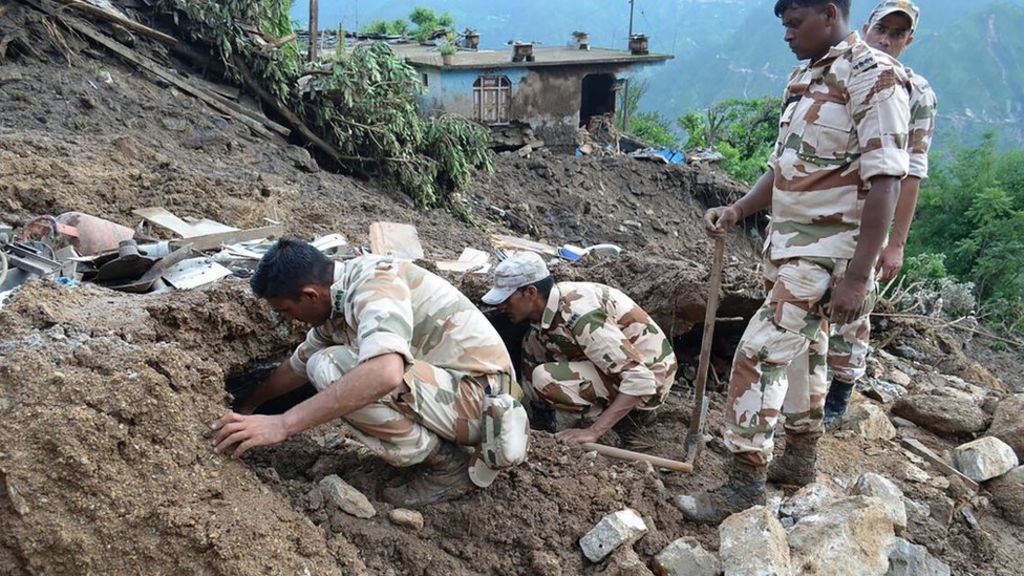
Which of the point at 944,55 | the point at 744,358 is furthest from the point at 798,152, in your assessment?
the point at 944,55

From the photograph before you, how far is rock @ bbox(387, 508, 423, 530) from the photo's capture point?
8.61ft

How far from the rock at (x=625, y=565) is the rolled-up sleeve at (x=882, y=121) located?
1.49 metres

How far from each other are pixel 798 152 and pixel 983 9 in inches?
3334

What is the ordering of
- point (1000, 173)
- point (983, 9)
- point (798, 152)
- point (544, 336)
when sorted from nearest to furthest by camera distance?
point (798, 152) → point (544, 336) → point (1000, 173) → point (983, 9)

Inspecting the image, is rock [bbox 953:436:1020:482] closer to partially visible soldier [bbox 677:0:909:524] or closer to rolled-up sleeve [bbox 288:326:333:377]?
partially visible soldier [bbox 677:0:909:524]

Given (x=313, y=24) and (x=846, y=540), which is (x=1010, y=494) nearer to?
(x=846, y=540)

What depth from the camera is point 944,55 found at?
66500 mm

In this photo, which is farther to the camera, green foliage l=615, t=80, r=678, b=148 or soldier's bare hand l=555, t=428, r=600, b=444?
green foliage l=615, t=80, r=678, b=148

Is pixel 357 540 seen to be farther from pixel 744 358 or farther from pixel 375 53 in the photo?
pixel 375 53

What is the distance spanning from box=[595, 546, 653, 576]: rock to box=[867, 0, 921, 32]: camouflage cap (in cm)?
318

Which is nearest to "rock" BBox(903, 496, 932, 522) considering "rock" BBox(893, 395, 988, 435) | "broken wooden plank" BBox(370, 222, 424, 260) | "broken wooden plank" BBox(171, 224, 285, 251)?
"rock" BBox(893, 395, 988, 435)

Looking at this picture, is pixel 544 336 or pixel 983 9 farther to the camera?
pixel 983 9

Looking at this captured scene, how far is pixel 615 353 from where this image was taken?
382cm

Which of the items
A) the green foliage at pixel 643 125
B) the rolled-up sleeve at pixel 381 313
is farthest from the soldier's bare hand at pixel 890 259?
the green foliage at pixel 643 125
